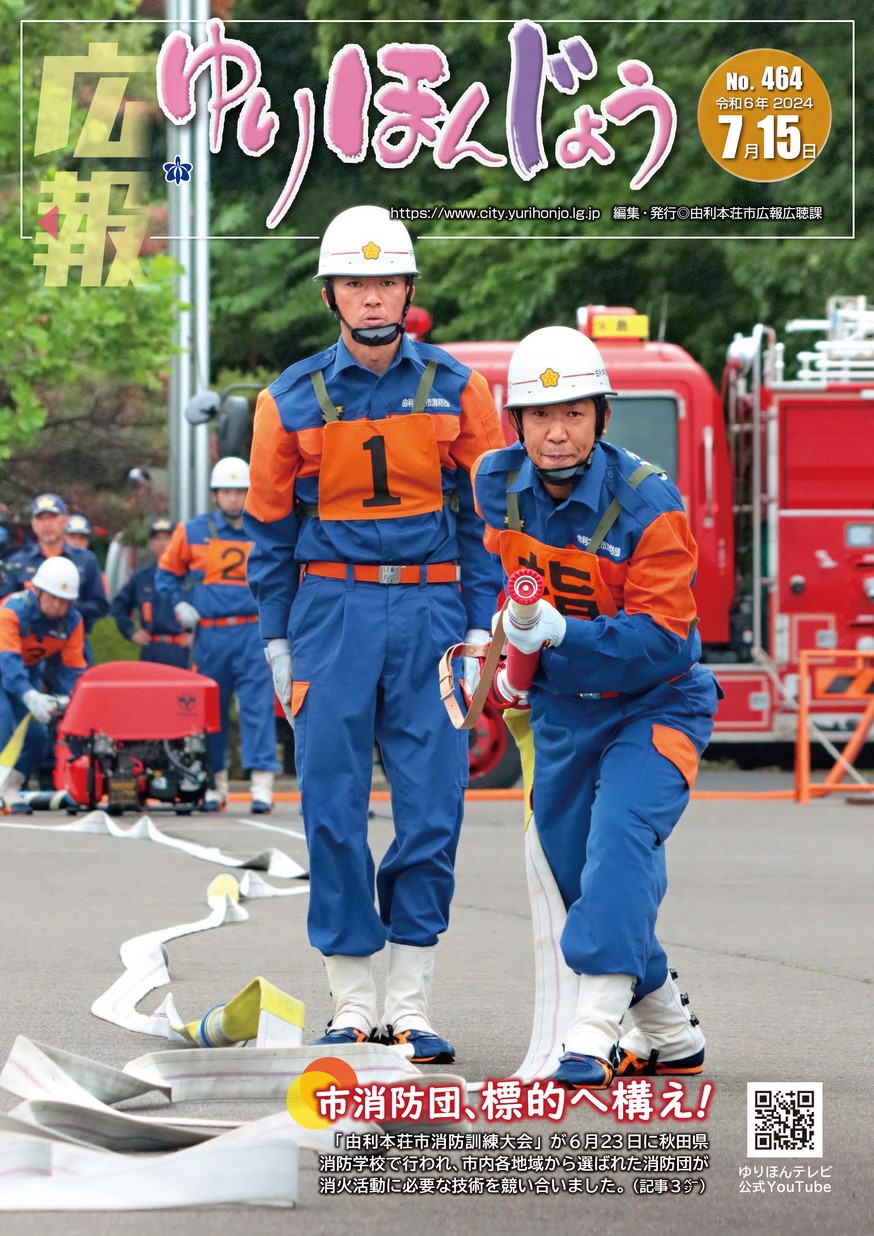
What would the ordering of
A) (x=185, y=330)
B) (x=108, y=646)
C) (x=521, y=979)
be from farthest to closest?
(x=108, y=646) → (x=185, y=330) → (x=521, y=979)

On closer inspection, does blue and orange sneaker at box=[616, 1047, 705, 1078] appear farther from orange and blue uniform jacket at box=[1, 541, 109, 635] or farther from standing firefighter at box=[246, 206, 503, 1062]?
orange and blue uniform jacket at box=[1, 541, 109, 635]

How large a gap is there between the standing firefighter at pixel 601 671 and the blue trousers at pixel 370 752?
50 cm

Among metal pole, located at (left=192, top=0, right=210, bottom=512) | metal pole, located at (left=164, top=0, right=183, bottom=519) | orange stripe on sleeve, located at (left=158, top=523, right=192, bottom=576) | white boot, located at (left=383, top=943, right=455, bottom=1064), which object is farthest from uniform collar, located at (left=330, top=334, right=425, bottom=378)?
metal pole, located at (left=164, top=0, right=183, bottom=519)

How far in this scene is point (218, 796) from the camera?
600 inches

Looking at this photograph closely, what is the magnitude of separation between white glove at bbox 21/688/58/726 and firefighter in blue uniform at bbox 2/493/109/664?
5.11 ft

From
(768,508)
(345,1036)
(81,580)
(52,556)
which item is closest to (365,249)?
(345,1036)

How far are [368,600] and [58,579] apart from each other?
8798mm

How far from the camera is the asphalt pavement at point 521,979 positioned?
15.2ft

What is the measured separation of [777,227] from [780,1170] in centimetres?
2000

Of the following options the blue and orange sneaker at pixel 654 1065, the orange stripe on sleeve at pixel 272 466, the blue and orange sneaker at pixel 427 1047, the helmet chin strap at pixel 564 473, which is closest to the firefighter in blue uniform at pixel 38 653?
the orange stripe on sleeve at pixel 272 466

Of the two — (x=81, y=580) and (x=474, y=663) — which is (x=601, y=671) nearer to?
(x=474, y=663)

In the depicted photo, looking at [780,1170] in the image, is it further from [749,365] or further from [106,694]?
[749,365]

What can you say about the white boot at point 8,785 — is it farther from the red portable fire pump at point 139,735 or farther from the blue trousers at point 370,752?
the blue trousers at point 370,752

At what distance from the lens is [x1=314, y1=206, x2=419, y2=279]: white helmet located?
6617 mm
